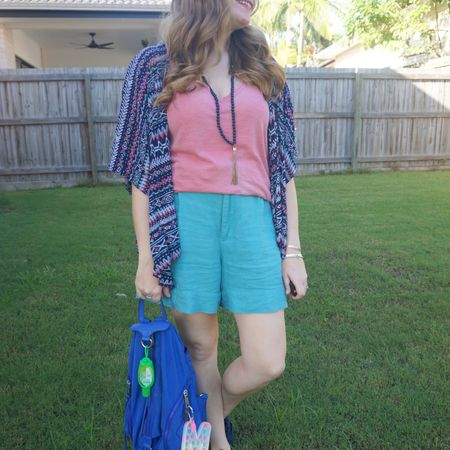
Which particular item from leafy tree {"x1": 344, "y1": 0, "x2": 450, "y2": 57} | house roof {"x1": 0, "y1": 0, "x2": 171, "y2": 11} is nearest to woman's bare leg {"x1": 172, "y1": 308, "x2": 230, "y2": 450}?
house roof {"x1": 0, "y1": 0, "x2": 171, "y2": 11}

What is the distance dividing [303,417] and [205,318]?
2.92 ft

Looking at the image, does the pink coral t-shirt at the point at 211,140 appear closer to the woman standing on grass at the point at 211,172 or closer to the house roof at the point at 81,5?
the woman standing on grass at the point at 211,172

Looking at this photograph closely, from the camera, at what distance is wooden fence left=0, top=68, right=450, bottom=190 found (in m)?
9.62

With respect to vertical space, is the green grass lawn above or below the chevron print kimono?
below

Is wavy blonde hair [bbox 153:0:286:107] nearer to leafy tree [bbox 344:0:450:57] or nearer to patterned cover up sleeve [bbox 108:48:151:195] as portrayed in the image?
patterned cover up sleeve [bbox 108:48:151:195]

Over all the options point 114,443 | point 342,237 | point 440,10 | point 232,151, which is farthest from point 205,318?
point 440,10

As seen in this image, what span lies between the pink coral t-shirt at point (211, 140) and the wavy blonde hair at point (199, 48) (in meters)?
0.04

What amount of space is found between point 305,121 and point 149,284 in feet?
30.5

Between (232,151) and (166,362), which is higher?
(232,151)

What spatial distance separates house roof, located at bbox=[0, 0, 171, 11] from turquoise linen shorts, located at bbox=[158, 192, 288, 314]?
9.75 meters

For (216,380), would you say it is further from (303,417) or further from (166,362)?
(303,417)

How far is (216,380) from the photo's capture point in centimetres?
209

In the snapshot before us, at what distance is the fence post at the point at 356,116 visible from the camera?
10648 millimetres

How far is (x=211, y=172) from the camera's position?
1.75 m
